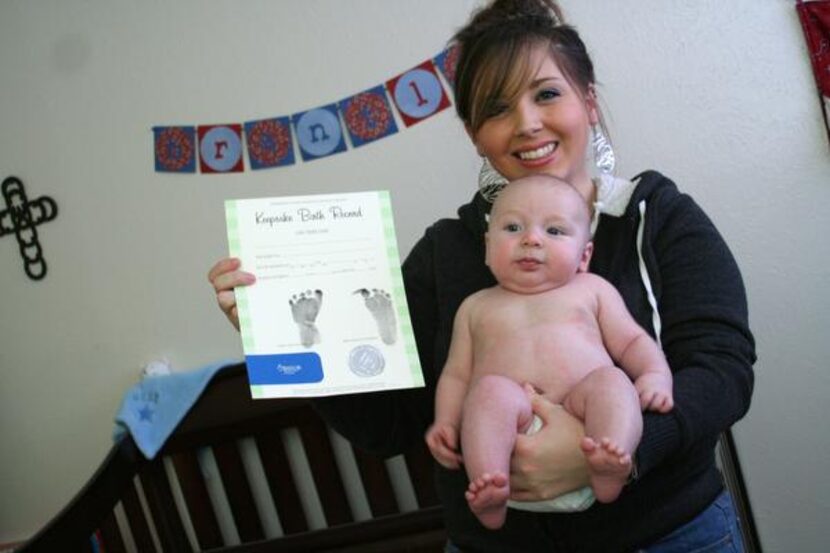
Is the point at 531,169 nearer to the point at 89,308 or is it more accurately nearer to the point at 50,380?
the point at 89,308

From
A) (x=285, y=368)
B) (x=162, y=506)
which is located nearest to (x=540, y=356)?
(x=285, y=368)

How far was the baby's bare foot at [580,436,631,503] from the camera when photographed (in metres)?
0.86

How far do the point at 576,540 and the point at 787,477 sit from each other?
1.05 metres

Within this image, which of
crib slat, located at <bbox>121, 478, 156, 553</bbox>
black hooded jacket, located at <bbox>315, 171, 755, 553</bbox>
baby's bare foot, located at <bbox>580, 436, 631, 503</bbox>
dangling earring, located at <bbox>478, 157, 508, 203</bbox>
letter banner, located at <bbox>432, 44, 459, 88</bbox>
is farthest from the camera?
crib slat, located at <bbox>121, 478, 156, 553</bbox>

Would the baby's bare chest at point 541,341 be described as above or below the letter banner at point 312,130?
below

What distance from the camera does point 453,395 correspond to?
1037 mm

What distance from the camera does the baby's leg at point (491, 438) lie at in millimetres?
885

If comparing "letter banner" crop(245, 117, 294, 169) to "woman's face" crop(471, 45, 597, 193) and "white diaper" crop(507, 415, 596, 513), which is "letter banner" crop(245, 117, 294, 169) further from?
"white diaper" crop(507, 415, 596, 513)

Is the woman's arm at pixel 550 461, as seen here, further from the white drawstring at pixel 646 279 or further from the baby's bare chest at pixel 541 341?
the white drawstring at pixel 646 279

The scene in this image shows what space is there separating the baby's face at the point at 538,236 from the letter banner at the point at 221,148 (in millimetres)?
1118

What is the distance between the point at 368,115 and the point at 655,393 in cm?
121

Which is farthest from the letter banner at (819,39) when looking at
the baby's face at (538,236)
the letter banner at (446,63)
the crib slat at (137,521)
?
the crib slat at (137,521)

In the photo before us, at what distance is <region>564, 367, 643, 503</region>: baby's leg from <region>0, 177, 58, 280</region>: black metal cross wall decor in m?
1.69

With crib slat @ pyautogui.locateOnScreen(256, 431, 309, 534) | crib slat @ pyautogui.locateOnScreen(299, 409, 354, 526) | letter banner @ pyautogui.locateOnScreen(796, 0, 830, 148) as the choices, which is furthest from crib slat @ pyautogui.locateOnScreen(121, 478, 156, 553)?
letter banner @ pyautogui.locateOnScreen(796, 0, 830, 148)
